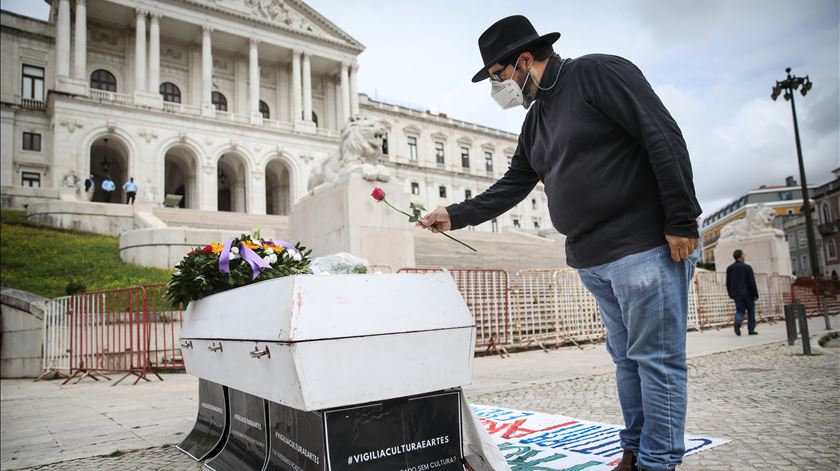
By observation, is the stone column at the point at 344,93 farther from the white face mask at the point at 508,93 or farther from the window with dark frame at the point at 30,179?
the white face mask at the point at 508,93

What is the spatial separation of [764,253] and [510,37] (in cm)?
2209

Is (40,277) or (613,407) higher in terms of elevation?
(40,277)

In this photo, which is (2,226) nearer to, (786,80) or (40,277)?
(40,277)

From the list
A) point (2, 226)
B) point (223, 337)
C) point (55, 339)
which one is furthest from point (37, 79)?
point (223, 337)

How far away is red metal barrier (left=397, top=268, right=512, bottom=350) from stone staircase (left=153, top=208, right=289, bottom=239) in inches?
670

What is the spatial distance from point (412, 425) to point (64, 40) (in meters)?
44.5

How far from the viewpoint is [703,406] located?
445 centimetres

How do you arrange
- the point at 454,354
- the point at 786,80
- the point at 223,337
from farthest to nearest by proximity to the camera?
the point at 786,80
the point at 223,337
the point at 454,354

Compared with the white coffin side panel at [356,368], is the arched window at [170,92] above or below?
above

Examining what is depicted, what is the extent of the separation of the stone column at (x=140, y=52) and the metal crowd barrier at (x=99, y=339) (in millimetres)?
33624

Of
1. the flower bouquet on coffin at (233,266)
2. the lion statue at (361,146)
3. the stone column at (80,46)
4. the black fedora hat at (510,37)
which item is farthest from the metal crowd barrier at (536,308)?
the stone column at (80,46)

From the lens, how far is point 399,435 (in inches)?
95.4

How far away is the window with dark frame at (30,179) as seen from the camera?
3562 centimetres

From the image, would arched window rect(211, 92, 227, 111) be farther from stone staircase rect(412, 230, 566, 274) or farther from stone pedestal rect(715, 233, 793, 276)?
stone pedestal rect(715, 233, 793, 276)
